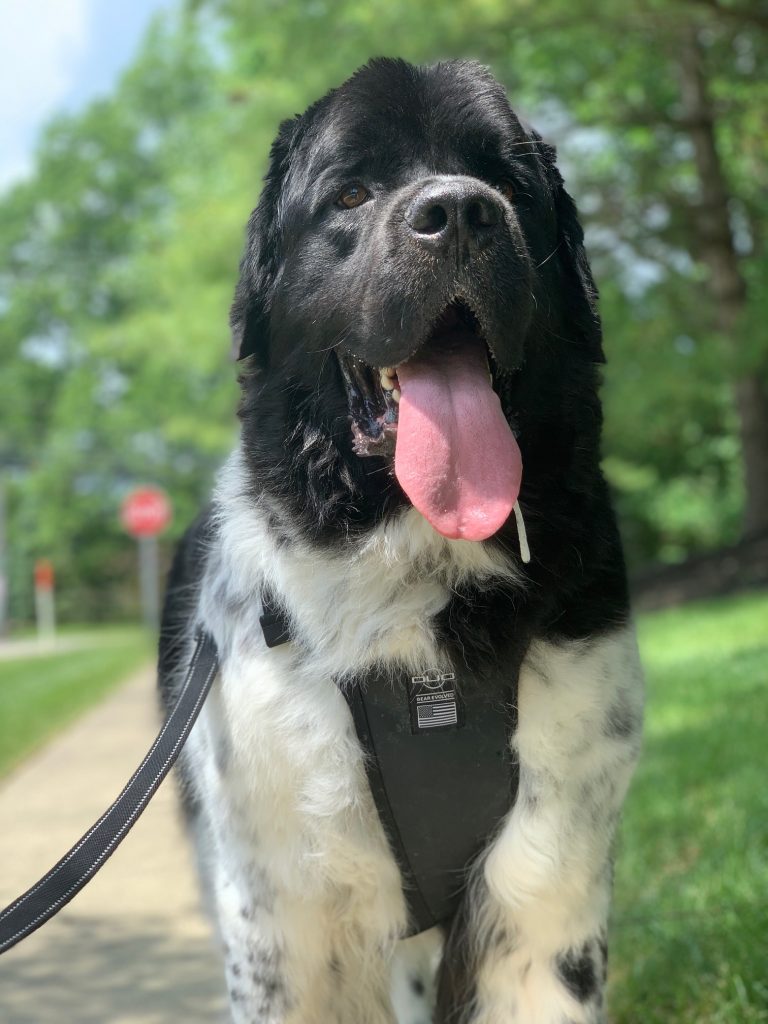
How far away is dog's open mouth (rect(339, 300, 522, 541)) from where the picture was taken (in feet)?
7.19

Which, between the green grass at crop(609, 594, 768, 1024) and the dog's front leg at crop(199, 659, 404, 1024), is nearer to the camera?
the dog's front leg at crop(199, 659, 404, 1024)

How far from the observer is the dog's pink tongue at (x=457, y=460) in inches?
86.0

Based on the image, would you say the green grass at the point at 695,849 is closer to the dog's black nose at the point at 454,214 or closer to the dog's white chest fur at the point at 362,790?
the dog's white chest fur at the point at 362,790

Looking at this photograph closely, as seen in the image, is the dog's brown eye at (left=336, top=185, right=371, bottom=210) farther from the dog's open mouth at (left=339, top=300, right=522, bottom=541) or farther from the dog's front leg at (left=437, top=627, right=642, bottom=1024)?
the dog's front leg at (left=437, top=627, right=642, bottom=1024)

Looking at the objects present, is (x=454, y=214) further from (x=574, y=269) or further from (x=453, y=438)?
(x=574, y=269)

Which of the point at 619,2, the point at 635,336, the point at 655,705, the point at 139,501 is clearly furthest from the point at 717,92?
the point at 139,501

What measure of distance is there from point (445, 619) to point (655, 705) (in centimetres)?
587

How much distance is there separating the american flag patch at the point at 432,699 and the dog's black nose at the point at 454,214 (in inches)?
33.3

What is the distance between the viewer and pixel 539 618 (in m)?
2.33

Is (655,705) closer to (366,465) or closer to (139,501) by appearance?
(366,465)

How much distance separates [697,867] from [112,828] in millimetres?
2469

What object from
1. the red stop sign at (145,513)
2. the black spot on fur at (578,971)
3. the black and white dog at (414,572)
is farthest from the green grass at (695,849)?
the red stop sign at (145,513)

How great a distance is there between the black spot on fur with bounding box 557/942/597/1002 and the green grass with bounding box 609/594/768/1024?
2.60ft

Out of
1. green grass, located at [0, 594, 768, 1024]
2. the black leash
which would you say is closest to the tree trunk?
green grass, located at [0, 594, 768, 1024]
